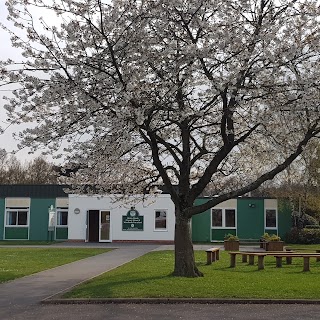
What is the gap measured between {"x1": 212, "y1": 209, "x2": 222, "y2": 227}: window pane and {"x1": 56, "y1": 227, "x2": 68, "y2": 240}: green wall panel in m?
10.1

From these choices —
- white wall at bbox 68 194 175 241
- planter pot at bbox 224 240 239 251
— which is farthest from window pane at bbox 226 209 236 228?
planter pot at bbox 224 240 239 251

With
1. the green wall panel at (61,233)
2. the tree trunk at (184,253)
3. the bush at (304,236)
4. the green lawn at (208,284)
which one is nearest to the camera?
the green lawn at (208,284)

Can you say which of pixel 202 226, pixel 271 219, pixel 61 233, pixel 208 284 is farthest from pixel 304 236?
pixel 208 284

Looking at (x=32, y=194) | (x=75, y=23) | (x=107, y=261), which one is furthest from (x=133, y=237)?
(x=75, y=23)

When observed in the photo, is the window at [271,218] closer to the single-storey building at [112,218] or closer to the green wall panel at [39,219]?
the single-storey building at [112,218]

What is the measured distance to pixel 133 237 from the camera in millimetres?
37688

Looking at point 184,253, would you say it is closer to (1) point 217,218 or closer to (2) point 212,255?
(2) point 212,255

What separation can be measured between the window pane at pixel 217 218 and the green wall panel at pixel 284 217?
389 centimetres

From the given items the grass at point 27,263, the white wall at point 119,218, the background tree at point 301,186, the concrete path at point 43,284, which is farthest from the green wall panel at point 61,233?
the concrete path at point 43,284

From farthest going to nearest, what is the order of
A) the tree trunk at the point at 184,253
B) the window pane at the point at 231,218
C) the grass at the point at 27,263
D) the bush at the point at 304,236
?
the window pane at the point at 231,218 < the bush at the point at 304,236 < the grass at the point at 27,263 < the tree trunk at the point at 184,253

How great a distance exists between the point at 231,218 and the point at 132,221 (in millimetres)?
6597

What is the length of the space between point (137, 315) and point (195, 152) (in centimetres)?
847

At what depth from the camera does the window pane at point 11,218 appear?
40.0m

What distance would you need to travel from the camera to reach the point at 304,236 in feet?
116
